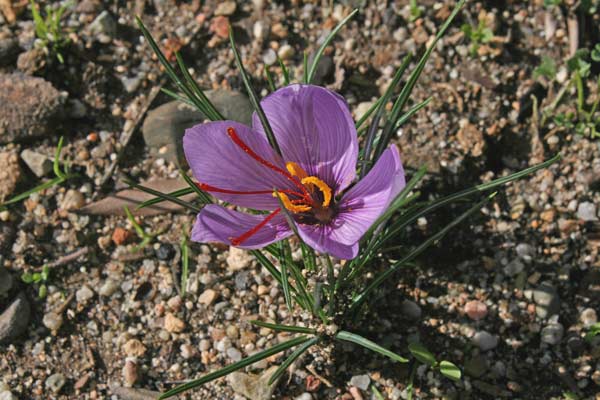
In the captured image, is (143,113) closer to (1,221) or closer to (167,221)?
(167,221)

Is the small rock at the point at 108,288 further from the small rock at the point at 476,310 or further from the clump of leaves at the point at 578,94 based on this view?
the clump of leaves at the point at 578,94

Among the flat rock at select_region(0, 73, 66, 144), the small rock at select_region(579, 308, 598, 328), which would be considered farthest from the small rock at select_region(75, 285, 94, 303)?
the small rock at select_region(579, 308, 598, 328)

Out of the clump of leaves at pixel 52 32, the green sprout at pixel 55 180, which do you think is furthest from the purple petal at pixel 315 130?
the clump of leaves at pixel 52 32

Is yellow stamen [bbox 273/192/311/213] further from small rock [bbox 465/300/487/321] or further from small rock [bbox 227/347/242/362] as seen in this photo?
small rock [bbox 465/300/487/321]

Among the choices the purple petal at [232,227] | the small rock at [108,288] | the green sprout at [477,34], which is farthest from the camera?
the green sprout at [477,34]

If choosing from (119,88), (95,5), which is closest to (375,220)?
(119,88)

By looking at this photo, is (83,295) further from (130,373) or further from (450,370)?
(450,370)

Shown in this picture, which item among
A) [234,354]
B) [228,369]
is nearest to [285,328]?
[228,369]
